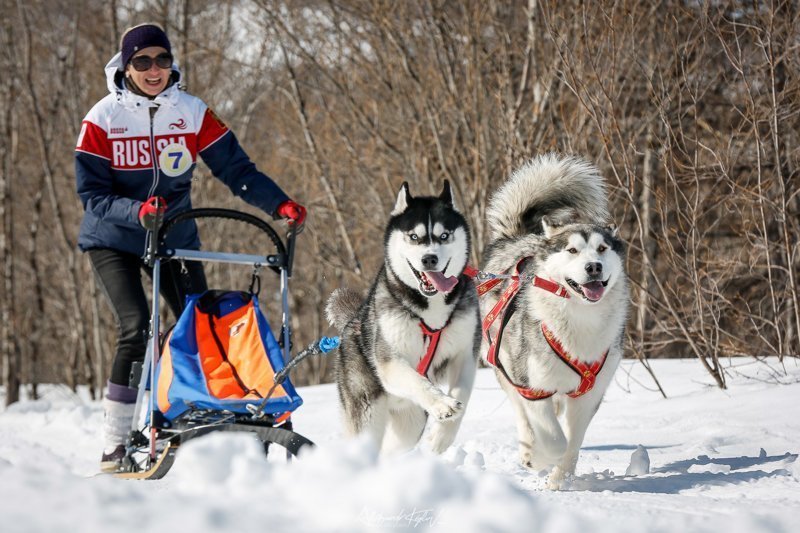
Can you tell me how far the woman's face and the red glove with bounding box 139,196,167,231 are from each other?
68 centimetres

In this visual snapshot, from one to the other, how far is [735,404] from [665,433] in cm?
54

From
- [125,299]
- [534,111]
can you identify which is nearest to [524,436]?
[125,299]

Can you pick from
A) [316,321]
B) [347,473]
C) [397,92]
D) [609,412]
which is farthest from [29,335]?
[347,473]

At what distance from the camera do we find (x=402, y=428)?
3561 mm

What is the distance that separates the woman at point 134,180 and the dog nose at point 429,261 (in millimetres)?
516

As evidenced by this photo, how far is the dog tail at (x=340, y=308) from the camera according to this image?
3.93 m

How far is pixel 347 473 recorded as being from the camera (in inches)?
67.6

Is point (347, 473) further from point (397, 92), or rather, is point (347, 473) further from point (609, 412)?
point (397, 92)

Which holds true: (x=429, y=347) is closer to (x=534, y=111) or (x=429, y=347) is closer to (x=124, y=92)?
(x=124, y=92)

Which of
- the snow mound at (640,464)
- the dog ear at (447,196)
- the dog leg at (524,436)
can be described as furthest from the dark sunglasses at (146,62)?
the snow mound at (640,464)

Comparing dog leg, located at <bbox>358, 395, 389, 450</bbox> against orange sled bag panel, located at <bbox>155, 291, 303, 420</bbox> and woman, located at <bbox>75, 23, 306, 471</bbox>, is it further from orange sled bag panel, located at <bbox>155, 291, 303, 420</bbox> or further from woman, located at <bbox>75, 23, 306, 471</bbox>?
woman, located at <bbox>75, 23, 306, 471</bbox>

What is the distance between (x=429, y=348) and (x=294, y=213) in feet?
2.49

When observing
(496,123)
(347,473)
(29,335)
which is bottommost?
(29,335)

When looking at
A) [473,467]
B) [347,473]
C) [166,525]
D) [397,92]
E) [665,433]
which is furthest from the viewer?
[397,92]
